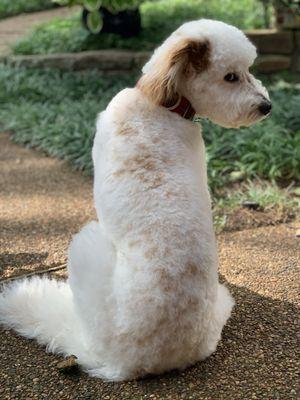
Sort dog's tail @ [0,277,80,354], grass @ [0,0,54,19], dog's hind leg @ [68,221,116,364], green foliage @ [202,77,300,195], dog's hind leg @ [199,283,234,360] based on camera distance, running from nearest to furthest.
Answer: dog's hind leg @ [68,221,116,364], dog's hind leg @ [199,283,234,360], dog's tail @ [0,277,80,354], green foliage @ [202,77,300,195], grass @ [0,0,54,19]

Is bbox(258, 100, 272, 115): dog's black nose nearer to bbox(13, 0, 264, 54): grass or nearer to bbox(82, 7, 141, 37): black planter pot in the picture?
bbox(13, 0, 264, 54): grass

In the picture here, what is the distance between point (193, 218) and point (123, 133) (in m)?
0.47

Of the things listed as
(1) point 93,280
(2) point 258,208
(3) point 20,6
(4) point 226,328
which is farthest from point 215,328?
(3) point 20,6

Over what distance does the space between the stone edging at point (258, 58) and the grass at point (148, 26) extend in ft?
1.25

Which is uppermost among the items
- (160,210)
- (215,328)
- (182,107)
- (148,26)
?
(182,107)

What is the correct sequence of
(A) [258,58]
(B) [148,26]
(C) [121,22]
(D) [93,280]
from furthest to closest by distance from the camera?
1. (B) [148,26]
2. (C) [121,22]
3. (A) [258,58]
4. (D) [93,280]

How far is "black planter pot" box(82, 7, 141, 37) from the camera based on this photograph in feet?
29.7

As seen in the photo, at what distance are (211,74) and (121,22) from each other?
6.94 meters

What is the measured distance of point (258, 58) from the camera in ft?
27.8

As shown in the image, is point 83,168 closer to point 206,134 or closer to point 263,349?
point 206,134

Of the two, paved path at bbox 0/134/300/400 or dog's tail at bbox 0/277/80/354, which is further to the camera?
dog's tail at bbox 0/277/80/354

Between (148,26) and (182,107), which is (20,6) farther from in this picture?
(182,107)

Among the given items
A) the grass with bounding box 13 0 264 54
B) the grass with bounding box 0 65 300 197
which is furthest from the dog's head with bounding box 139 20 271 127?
the grass with bounding box 13 0 264 54

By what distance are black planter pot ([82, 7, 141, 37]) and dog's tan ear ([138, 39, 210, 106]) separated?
22.7ft
